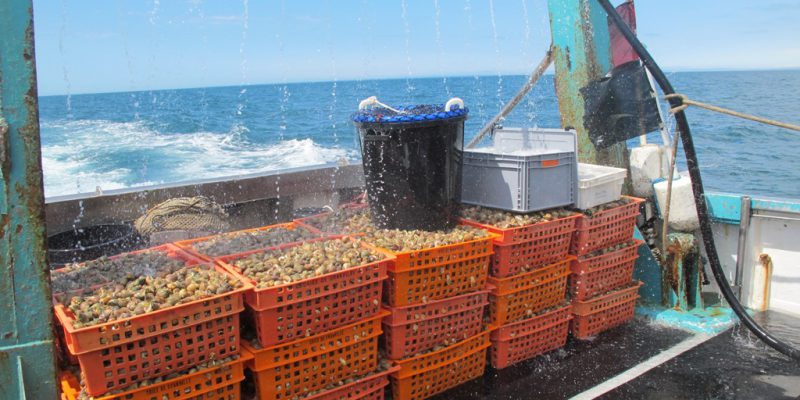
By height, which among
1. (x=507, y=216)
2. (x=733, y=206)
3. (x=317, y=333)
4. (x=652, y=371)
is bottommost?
(x=652, y=371)

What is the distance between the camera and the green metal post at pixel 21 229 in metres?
2.02

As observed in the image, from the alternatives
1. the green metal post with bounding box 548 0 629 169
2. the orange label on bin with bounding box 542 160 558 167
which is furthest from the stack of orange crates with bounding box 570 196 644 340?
the green metal post with bounding box 548 0 629 169

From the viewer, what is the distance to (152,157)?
1667 centimetres

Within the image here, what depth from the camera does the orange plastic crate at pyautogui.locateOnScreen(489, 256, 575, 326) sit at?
3.26 metres

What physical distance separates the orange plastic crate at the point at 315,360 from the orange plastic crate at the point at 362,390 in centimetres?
4

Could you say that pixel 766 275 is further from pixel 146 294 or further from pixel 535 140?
pixel 146 294

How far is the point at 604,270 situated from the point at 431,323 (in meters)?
1.43

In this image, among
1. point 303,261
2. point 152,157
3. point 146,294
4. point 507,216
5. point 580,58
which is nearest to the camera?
point 146,294

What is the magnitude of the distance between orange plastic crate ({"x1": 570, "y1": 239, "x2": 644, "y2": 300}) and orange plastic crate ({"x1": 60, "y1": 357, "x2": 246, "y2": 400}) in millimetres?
2159

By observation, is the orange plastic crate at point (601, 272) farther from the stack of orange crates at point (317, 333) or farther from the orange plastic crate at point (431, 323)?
the stack of orange crates at point (317, 333)

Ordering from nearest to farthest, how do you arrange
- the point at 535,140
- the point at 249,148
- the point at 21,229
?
the point at 21,229 → the point at 535,140 → the point at 249,148

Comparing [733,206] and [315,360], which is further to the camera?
[733,206]

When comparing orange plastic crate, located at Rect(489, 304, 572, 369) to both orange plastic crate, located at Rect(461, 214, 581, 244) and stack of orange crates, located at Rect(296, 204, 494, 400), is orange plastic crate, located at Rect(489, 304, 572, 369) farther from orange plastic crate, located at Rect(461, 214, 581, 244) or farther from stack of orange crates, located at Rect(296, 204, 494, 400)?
orange plastic crate, located at Rect(461, 214, 581, 244)

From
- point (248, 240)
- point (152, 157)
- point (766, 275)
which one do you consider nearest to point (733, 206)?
point (766, 275)
